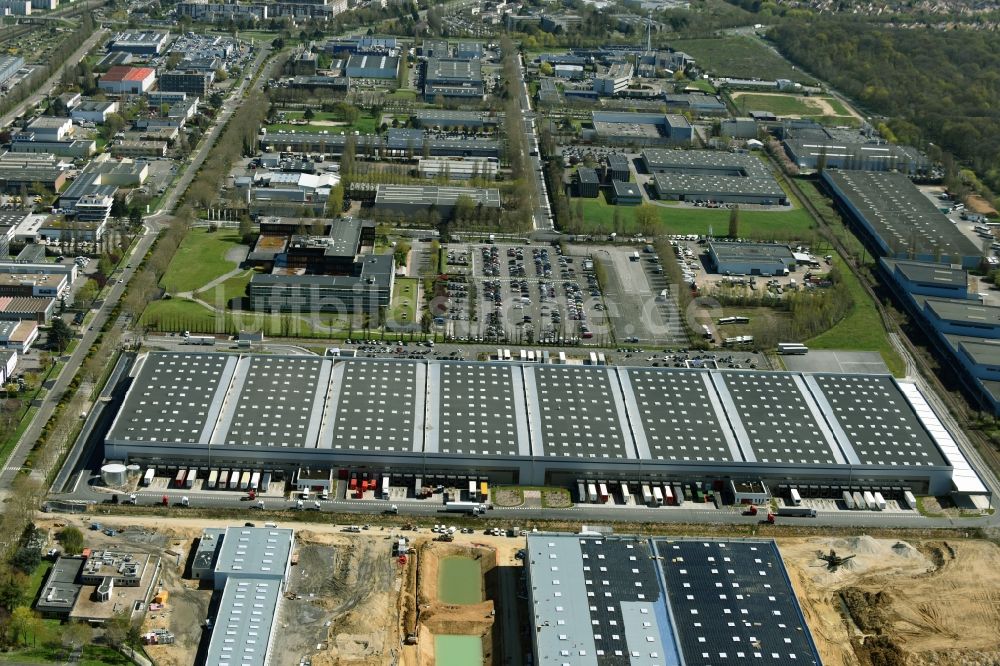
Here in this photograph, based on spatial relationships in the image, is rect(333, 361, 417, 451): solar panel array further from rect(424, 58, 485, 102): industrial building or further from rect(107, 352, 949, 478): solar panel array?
rect(424, 58, 485, 102): industrial building

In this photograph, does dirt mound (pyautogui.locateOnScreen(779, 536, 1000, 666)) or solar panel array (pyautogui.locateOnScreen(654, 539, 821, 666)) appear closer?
solar panel array (pyautogui.locateOnScreen(654, 539, 821, 666))

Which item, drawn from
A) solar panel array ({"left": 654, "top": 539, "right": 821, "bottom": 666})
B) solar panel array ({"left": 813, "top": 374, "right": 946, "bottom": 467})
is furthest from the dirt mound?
solar panel array ({"left": 813, "top": 374, "right": 946, "bottom": 467})

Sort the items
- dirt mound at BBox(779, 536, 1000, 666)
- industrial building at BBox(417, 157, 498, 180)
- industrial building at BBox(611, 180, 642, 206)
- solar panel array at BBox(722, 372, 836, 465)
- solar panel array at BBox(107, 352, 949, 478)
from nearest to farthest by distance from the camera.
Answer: dirt mound at BBox(779, 536, 1000, 666) → solar panel array at BBox(107, 352, 949, 478) → solar panel array at BBox(722, 372, 836, 465) → industrial building at BBox(611, 180, 642, 206) → industrial building at BBox(417, 157, 498, 180)

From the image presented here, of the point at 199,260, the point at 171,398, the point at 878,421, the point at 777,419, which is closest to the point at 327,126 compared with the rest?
the point at 199,260

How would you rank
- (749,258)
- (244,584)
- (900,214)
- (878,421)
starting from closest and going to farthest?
(244,584), (878,421), (749,258), (900,214)

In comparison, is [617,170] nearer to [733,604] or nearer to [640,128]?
[640,128]

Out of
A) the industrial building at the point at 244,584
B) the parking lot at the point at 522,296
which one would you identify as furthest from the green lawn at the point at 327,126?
the industrial building at the point at 244,584

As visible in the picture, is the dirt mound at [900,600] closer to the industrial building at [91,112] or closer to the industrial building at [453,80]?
the industrial building at [453,80]
